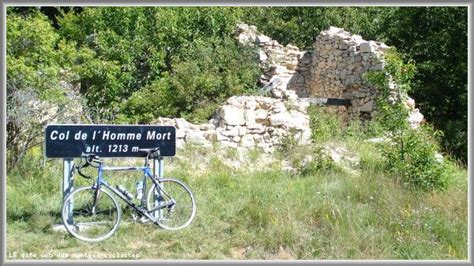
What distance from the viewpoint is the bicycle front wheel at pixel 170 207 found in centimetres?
589

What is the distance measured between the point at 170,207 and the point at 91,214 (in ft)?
2.69

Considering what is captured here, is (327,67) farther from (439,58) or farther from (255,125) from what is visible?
(255,125)

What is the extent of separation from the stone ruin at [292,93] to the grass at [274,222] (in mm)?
1822

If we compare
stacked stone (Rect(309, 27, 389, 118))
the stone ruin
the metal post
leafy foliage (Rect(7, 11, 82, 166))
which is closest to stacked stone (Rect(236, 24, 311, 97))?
the stone ruin

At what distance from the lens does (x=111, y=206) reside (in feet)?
19.7

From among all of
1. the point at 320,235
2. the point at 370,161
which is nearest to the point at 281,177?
the point at 370,161

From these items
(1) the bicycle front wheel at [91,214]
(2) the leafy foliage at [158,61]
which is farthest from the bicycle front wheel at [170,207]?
(2) the leafy foliage at [158,61]

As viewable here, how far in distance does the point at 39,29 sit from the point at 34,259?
455cm

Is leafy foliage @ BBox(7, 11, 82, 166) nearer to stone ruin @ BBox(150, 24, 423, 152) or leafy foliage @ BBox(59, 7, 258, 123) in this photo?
stone ruin @ BBox(150, 24, 423, 152)

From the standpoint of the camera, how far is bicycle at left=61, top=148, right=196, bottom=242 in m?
5.54

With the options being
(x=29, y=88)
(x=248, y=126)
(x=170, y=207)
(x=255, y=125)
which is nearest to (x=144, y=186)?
(x=170, y=207)

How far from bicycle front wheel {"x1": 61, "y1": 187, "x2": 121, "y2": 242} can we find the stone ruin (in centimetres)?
296

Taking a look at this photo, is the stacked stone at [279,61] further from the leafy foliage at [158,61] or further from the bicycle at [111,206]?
the bicycle at [111,206]

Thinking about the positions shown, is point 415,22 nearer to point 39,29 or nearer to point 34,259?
Result: point 39,29
